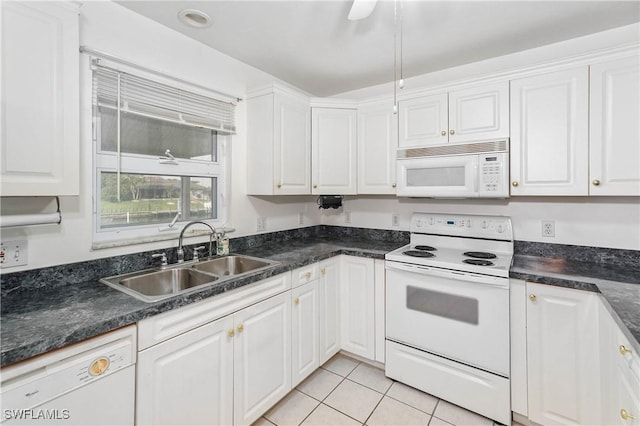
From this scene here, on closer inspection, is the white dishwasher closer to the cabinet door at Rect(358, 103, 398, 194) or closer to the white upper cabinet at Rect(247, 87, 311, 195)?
the white upper cabinet at Rect(247, 87, 311, 195)

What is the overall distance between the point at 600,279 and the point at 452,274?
0.72m

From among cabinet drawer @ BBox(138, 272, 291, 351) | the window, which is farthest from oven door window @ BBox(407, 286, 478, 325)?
the window

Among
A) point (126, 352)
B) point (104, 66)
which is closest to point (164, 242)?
point (126, 352)

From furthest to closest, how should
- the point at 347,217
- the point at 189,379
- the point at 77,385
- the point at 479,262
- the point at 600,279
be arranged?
the point at 347,217, the point at 479,262, the point at 600,279, the point at 189,379, the point at 77,385

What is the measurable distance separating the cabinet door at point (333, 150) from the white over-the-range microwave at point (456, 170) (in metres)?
0.47

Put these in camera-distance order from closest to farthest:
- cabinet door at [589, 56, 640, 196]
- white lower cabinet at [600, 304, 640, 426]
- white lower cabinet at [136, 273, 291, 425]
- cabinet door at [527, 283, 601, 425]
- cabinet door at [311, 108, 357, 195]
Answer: white lower cabinet at [600, 304, 640, 426], white lower cabinet at [136, 273, 291, 425], cabinet door at [527, 283, 601, 425], cabinet door at [589, 56, 640, 196], cabinet door at [311, 108, 357, 195]

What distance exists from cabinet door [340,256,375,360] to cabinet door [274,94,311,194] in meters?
0.75

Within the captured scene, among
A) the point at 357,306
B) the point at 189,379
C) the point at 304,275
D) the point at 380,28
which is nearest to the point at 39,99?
the point at 189,379

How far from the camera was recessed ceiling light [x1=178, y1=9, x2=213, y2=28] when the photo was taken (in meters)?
1.73

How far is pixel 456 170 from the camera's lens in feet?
6.95

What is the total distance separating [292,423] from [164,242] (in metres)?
1.37

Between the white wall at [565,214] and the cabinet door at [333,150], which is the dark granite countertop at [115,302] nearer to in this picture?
the white wall at [565,214]

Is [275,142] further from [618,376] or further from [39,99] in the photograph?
[618,376]

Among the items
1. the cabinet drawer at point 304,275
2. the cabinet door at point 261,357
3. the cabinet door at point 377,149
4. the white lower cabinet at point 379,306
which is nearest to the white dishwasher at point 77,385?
the cabinet door at point 261,357
